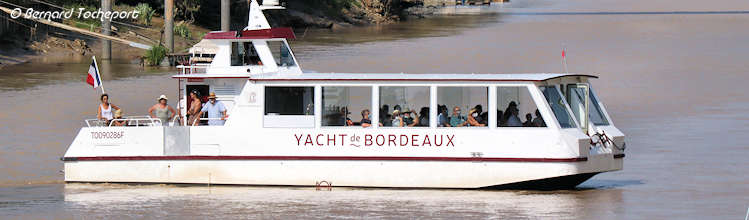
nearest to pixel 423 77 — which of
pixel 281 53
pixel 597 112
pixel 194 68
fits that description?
pixel 597 112

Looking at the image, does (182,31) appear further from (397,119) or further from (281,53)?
(397,119)

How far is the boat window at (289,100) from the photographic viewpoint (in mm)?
22672

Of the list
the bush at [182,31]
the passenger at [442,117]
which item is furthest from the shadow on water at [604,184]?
the bush at [182,31]

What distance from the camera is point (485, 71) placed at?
49688mm

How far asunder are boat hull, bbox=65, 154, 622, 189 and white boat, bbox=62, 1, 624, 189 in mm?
17

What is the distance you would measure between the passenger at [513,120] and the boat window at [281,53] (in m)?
4.69

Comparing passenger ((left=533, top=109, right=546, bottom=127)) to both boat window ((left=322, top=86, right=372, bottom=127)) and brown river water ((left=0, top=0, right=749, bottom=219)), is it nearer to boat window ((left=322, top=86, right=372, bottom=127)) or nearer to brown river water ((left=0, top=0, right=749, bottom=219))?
brown river water ((left=0, top=0, right=749, bottom=219))

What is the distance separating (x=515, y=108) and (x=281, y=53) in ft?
16.1

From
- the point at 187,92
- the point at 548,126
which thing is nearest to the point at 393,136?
the point at 548,126

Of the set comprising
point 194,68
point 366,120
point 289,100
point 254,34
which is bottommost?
point 366,120

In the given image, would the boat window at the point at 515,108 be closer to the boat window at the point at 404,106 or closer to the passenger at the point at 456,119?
the passenger at the point at 456,119

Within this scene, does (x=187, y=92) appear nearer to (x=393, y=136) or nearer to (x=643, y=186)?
(x=393, y=136)

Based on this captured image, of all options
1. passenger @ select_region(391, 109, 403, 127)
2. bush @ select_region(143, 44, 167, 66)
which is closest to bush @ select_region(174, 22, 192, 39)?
bush @ select_region(143, 44, 167, 66)

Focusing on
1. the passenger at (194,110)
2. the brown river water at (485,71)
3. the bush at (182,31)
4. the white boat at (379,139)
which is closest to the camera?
the brown river water at (485,71)
